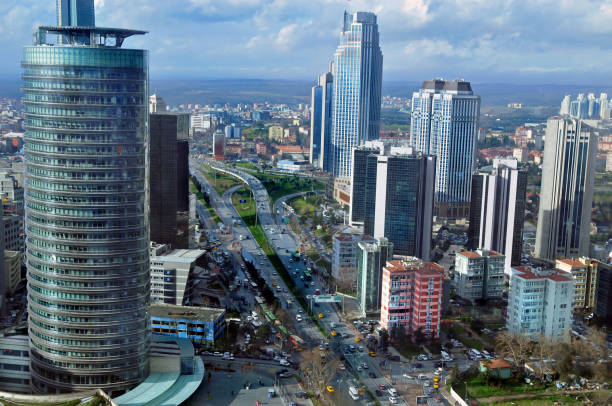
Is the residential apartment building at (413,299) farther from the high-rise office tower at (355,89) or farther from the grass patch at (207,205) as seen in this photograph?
the high-rise office tower at (355,89)

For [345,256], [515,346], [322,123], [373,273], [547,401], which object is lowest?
[547,401]

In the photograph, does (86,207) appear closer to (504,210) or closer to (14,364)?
(14,364)

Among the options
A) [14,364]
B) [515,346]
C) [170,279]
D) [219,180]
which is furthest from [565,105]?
[14,364]

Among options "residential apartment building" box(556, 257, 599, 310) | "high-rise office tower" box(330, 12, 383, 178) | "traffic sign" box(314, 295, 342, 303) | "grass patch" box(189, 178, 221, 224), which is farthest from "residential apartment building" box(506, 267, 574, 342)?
"high-rise office tower" box(330, 12, 383, 178)

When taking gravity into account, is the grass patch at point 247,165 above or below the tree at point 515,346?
above

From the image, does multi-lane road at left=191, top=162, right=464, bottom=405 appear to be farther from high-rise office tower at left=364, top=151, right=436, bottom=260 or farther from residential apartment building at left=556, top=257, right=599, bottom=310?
residential apartment building at left=556, top=257, right=599, bottom=310

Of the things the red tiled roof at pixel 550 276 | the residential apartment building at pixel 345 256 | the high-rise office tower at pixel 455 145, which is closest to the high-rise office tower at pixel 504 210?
the residential apartment building at pixel 345 256

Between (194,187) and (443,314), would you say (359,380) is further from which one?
(194,187)
